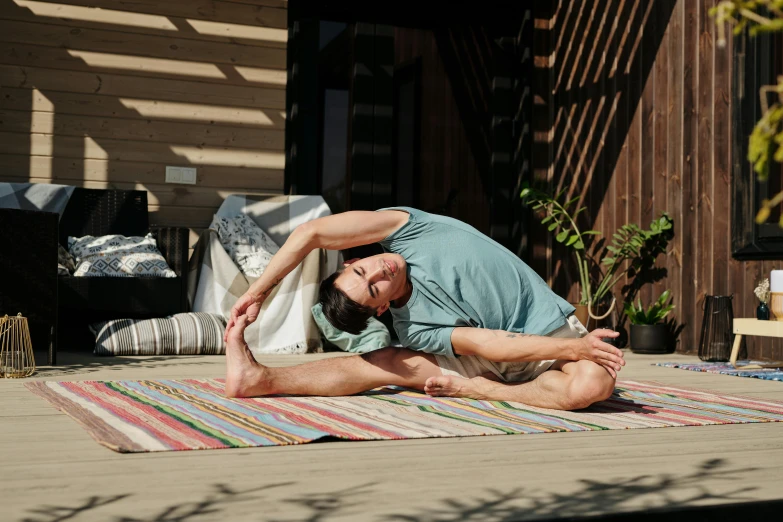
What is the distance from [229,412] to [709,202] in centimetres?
369

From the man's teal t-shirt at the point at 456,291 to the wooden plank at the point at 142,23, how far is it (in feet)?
12.9

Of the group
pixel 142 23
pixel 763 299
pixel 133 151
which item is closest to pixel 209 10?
pixel 142 23

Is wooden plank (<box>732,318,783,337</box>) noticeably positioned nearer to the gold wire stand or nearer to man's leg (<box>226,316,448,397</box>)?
man's leg (<box>226,316,448,397</box>)

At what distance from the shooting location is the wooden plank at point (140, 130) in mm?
5699

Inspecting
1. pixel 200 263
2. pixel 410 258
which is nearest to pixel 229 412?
pixel 410 258

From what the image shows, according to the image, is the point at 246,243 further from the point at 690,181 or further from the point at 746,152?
the point at 746,152

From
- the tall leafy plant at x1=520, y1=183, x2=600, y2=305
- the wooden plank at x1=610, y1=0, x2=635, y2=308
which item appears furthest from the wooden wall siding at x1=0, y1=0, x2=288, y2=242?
the wooden plank at x1=610, y1=0, x2=635, y2=308

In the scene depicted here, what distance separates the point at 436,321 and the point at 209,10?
4.28 metres

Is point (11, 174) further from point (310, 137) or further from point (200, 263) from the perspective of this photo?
point (310, 137)

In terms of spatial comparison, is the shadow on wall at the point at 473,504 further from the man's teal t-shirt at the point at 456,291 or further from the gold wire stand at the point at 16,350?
the gold wire stand at the point at 16,350

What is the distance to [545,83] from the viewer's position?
22.8ft

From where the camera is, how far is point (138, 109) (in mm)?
5961

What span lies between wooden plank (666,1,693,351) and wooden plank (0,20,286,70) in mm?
2651

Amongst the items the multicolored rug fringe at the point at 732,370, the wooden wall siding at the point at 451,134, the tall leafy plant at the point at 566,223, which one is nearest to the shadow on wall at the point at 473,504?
the multicolored rug fringe at the point at 732,370
